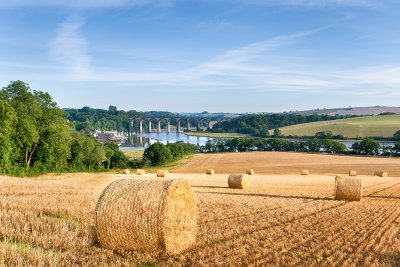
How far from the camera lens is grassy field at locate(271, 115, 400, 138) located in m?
122

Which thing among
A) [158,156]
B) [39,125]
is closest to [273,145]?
[158,156]

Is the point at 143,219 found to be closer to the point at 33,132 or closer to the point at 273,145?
the point at 33,132

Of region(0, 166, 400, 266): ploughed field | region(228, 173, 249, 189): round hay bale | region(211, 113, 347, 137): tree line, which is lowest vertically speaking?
region(228, 173, 249, 189): round hay bale

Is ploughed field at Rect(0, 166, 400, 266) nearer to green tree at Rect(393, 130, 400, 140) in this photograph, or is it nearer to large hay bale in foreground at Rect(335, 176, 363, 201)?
large hay bale in foreground at Rect(335, 176, 363, 201)

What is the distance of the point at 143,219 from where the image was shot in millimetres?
8109

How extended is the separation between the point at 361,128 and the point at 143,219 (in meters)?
132

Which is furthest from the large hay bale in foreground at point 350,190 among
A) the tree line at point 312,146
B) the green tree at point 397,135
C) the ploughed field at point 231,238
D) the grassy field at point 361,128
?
the grassy field at point 361,128

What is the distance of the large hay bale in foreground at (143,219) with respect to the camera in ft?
26.3

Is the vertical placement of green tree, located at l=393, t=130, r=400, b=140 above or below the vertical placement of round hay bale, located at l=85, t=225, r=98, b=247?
below

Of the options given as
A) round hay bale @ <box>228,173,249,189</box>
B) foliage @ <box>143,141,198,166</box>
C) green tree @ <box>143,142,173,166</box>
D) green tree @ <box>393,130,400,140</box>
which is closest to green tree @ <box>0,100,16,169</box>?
round hay bale @ <box>228,173,249,189</box>

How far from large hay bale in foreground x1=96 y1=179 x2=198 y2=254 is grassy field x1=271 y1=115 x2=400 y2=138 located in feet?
388

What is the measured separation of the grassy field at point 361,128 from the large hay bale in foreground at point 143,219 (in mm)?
118391

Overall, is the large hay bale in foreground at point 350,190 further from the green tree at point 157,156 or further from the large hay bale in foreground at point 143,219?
the green tree at point 157,156

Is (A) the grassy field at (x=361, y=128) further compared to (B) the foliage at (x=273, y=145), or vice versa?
(A) the grassy field at (x=361, y=128)
